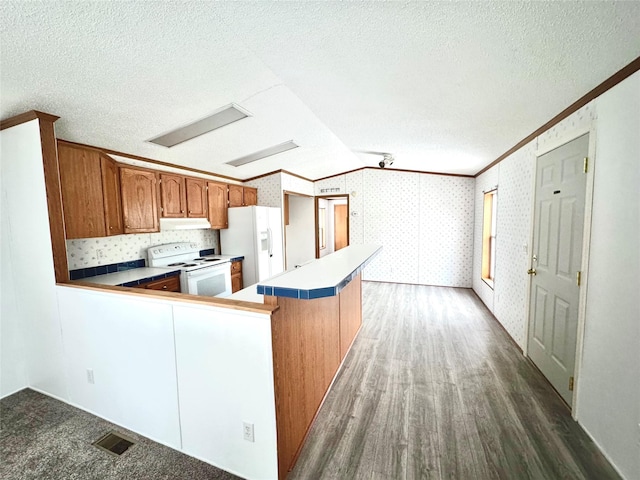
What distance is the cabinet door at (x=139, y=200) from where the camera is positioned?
3.02m

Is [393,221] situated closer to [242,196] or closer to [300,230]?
[300,230]

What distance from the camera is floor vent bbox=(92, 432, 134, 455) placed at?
1.69 meters

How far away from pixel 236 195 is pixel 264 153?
1254 millimetres

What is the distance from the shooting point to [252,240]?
4.48 meters

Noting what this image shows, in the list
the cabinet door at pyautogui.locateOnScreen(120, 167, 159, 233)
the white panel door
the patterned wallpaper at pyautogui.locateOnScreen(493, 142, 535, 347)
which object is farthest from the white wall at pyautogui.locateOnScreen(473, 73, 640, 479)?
the cabinet door at pyautogui.locateOnScreen(120, 167, 159, 233)

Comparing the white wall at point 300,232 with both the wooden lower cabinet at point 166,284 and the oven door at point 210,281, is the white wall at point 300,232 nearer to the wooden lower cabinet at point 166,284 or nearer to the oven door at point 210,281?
the oven door at point 210,281

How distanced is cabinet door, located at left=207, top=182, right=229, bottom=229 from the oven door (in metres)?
0.84

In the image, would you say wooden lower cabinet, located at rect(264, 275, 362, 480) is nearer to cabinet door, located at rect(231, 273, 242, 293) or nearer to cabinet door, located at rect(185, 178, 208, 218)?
cabinet door, located at rect(231, 273, 242, 293)

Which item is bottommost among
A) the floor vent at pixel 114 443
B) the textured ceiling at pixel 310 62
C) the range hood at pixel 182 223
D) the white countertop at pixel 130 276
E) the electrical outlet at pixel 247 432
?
the floor vent at pixel 114 443

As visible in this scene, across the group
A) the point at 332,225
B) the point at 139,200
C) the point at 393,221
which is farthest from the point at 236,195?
the point at 332,225

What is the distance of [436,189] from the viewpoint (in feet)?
18.2

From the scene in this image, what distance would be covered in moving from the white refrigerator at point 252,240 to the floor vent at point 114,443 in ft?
9.18

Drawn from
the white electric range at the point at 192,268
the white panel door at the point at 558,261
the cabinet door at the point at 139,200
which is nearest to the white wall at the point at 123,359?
the cabinet door at the point at 139,200

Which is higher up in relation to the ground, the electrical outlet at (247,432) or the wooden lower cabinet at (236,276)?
the wooden lower cabinet at (236,276)
